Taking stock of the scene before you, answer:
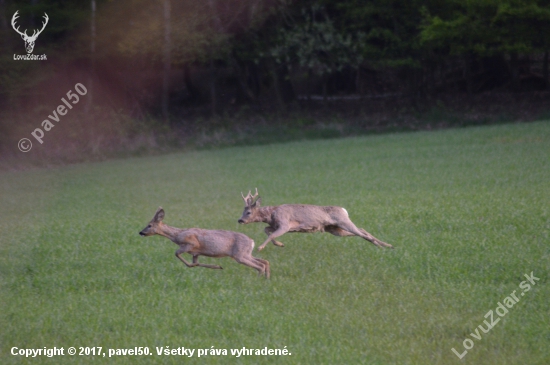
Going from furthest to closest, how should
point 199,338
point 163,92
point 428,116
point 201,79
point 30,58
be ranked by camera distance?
point 201,79 < point 163,92 < point 428,116 < point 30,58 < point 199,338

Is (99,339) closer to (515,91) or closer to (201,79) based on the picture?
(515,91)

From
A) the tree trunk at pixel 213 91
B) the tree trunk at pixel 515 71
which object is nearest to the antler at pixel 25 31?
the tree trunk at pixel 213 91

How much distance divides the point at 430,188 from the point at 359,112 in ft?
65.4

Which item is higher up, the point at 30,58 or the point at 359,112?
the point at 30,58

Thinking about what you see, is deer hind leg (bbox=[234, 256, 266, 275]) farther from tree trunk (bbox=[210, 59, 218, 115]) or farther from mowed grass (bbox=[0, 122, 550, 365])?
tree trunk (bbox=[210, 59, 218, 115])

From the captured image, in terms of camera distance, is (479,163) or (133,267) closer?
(133,267)

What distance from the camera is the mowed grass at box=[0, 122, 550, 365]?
5.60m

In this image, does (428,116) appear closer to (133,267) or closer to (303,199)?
(303,199)

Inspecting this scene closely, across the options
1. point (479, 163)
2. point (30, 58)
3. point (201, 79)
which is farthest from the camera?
point (201, 79)

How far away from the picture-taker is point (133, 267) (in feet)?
27.5

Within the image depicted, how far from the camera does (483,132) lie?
24.5m

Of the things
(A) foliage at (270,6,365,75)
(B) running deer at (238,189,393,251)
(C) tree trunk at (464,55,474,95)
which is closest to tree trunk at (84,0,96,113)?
(A) foliage at (270,6,365,75)

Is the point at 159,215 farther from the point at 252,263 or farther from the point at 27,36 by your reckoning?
the point at 27,36

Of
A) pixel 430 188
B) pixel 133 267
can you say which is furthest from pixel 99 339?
pixel 430 188
